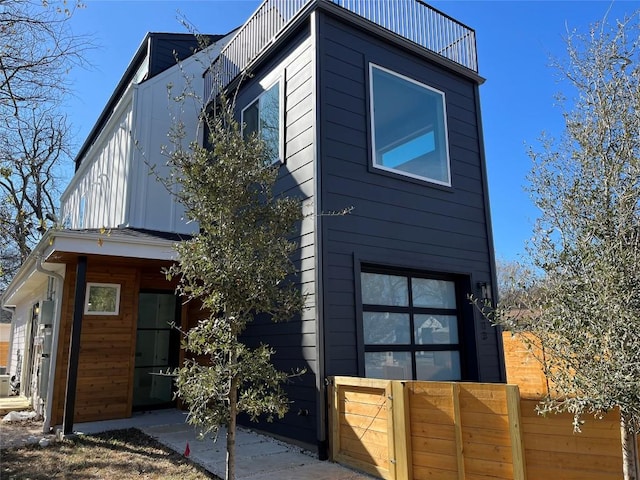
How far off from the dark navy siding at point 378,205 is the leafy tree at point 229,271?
184 cm

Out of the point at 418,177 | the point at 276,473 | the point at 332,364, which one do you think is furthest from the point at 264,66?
the point at 276,473

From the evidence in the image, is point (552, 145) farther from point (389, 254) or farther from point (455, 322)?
point (455, 322)

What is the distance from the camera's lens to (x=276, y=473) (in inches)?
171

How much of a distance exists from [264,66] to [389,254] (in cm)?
353

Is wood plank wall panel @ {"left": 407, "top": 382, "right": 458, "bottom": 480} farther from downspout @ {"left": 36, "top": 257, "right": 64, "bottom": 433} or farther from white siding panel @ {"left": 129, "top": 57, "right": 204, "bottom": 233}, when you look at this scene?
white siding panel @ {"left": 129, "top": 57, "right": 204, "bottom": 233}

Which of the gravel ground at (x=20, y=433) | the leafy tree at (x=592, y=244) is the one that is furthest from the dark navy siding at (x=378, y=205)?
the gravel ground at (x=20, y=433)

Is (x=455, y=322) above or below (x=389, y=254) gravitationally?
below

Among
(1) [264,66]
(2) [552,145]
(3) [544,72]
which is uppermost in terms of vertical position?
(1) [264,66]

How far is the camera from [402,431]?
4.04 meters

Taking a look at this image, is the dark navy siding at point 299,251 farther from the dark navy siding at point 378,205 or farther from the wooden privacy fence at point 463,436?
the wooden privacy fence at point 463,436

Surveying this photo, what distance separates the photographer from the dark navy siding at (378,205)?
17.7 feet

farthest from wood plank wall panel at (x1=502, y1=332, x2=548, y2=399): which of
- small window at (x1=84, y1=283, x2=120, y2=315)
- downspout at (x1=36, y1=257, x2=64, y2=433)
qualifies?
downspout at (x1=36, y1=257, x2=64, y2=433)

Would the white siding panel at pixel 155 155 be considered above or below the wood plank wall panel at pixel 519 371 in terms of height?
above

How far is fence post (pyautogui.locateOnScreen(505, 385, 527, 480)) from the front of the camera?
3.44 m
